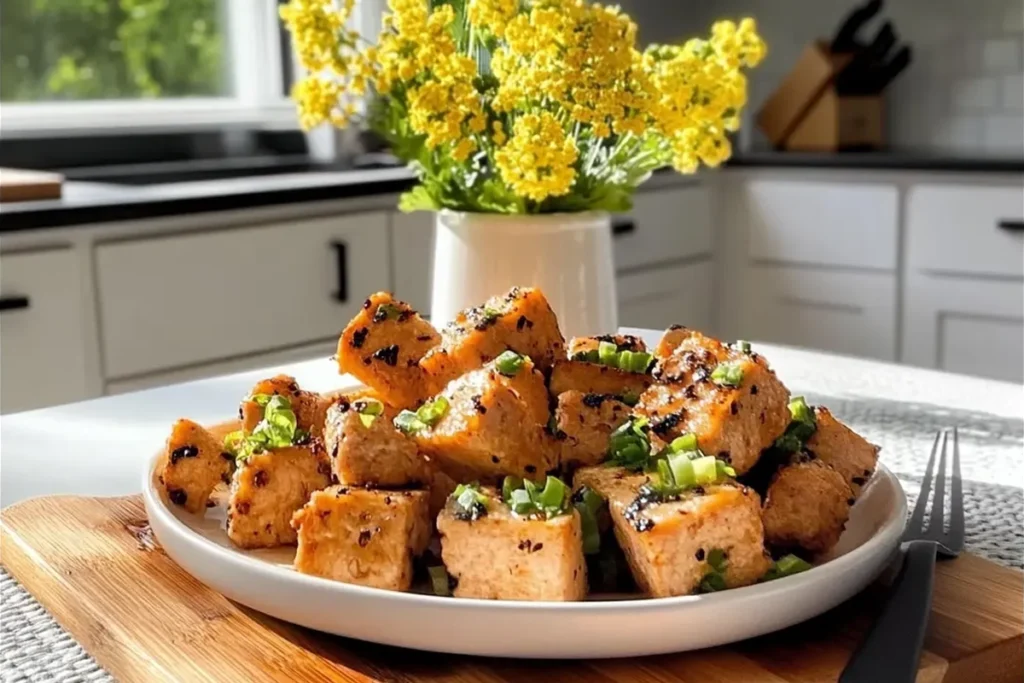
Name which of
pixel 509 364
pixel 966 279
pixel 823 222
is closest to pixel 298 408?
pixel 509 364

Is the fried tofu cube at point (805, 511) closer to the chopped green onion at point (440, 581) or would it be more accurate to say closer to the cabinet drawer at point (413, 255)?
the chopped green onion at point (440, 581)

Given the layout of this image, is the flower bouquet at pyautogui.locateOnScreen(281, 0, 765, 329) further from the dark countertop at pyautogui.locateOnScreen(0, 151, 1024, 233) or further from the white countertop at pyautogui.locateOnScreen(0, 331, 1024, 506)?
the dark countertop at pyautogui.locateOnScreen(0, 151, 1024, 233)

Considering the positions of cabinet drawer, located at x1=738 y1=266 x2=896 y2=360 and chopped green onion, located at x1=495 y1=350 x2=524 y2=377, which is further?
cabinet drawer, located at x1=738 y1=266 x2=896 y2=360

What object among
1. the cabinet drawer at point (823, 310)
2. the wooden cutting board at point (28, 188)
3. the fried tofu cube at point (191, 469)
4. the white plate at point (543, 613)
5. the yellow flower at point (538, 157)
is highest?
the yellow flower at point (538, 157)

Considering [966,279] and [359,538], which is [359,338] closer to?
[359,538]

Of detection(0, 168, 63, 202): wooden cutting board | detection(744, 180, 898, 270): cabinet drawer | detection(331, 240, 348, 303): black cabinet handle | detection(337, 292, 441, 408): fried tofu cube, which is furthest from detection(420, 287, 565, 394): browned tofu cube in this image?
detection(744, 180, 898, 270): cabinet drawer

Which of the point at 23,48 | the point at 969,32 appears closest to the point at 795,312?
the point at 969,32

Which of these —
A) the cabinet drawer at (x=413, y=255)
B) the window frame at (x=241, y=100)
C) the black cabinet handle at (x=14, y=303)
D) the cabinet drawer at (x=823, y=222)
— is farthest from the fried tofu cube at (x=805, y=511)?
the window frame at (x=241, y=100)
